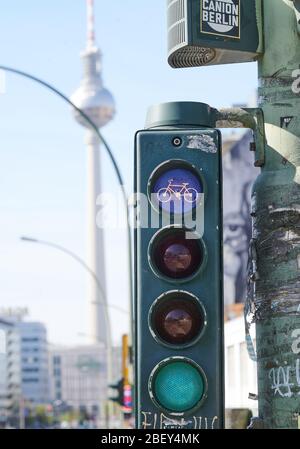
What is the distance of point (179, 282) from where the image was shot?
20.7 feet

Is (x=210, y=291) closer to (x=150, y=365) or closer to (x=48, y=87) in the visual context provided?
(x=150, y=365)

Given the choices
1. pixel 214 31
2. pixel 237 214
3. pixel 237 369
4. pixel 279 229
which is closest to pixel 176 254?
pixel 279 229

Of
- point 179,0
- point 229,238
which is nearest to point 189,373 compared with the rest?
point 179,0

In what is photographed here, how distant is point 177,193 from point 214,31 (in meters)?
1.12

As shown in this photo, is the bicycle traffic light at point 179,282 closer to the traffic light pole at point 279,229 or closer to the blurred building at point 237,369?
the traffic light pole at point 279,229

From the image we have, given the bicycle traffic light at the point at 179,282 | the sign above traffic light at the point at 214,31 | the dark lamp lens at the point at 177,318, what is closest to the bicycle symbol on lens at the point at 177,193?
the bicycle traffic light at the point at 179,282

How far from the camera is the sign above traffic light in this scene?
6930 millimetres

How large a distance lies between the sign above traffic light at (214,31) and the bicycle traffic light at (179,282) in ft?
2.32

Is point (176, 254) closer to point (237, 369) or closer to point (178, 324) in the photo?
point (178, 324)

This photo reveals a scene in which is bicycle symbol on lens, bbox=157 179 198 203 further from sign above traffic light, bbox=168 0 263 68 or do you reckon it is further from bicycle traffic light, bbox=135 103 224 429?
sign above traffic light, bbox=168 0 263 68

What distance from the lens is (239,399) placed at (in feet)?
66.7

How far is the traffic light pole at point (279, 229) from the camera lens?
6773 mm

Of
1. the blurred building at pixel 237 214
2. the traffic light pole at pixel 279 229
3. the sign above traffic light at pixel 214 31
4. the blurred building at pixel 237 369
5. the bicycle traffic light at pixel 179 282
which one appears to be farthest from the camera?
the blurred building at pixel 237 214

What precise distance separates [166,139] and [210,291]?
2.92 ft
